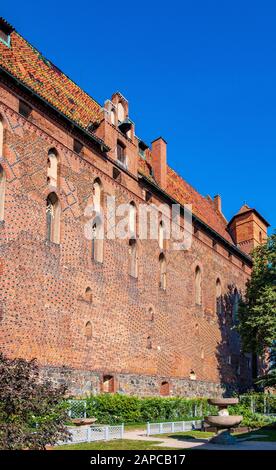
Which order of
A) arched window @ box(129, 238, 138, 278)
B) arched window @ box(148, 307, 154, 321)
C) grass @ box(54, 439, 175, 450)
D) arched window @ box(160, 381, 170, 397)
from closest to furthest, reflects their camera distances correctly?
grass @ box(54, 439, 175, 450), arched window @ box(129, 238, 138, 278), arched window @ box(148, 307, 154, 321), arched window @ box(160, 381, 170, 397)

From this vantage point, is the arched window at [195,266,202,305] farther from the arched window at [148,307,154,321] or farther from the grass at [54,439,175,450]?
the grass at [54,439,175,450]

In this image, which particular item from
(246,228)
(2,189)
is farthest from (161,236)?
(246,228)

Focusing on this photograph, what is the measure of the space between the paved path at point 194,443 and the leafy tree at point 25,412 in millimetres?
4799

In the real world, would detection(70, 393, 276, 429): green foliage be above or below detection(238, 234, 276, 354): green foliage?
below

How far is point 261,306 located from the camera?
95.2ft

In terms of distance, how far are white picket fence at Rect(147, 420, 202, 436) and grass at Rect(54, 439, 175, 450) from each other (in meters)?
2.59

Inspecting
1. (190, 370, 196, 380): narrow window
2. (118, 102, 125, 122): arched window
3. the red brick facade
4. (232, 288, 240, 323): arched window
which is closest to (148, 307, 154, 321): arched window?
the red brick facade

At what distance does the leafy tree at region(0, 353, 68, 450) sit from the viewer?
9.16m

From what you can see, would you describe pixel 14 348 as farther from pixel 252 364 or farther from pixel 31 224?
pixel 252 364

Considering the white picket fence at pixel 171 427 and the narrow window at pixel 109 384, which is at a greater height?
the narrow window at pixel 109 384

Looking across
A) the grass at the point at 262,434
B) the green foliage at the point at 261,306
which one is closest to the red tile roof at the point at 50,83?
the green foliage at the point at 261,306

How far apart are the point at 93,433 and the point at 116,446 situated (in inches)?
60.4

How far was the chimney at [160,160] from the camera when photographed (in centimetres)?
2977

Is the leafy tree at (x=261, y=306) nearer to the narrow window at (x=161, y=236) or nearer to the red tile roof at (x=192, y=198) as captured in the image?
the red tile roof at (x=192, y=198)
